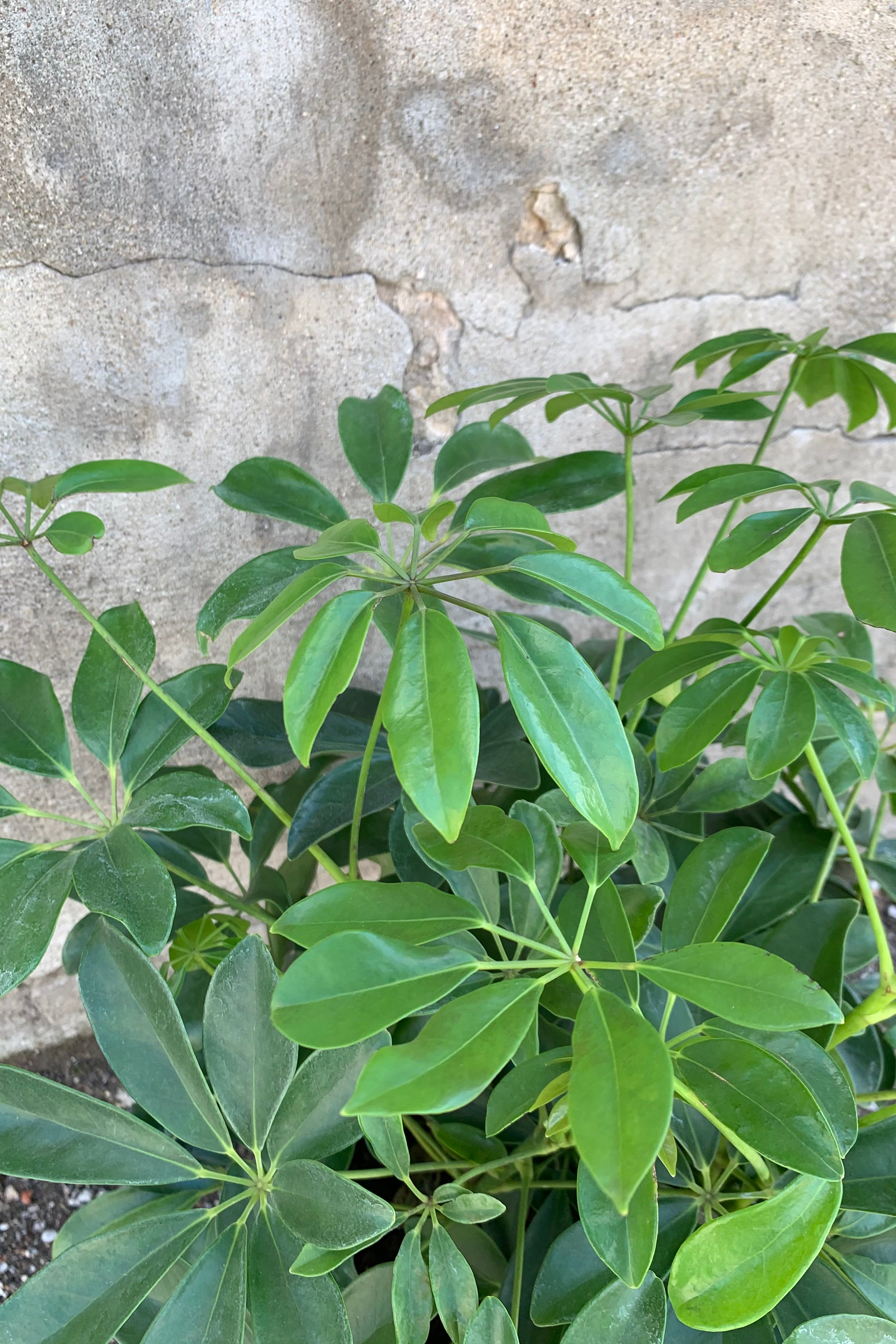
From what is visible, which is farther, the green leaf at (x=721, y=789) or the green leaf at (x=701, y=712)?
the green leaf at (x=721, y=789)

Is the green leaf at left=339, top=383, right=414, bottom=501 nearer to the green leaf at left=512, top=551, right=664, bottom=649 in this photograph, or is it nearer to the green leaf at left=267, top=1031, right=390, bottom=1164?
the green leaf at left=512, top=551, right=664, bottom=649

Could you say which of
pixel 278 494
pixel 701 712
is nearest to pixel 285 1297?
pixel 701 712

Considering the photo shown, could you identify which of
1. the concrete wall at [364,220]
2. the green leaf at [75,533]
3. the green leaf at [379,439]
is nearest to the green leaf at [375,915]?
the green leaf at [75,533]

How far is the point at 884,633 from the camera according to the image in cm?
164

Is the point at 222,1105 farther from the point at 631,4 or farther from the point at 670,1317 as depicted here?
the point at 631,4

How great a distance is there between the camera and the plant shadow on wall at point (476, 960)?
0.46 m

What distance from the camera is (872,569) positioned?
629 millimetres

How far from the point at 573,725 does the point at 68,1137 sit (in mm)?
447

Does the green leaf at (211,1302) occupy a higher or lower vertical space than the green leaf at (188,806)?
lower

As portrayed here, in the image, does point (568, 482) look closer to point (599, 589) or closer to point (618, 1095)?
point (599, 589)

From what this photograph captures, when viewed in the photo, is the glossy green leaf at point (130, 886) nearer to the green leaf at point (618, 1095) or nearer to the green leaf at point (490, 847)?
the green leaf at point (490, 847)

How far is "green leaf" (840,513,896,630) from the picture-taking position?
604 mm

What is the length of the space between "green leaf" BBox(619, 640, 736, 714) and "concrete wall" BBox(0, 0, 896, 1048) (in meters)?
0.62

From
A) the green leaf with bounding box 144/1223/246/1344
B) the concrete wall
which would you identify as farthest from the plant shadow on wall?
the concrete wall
